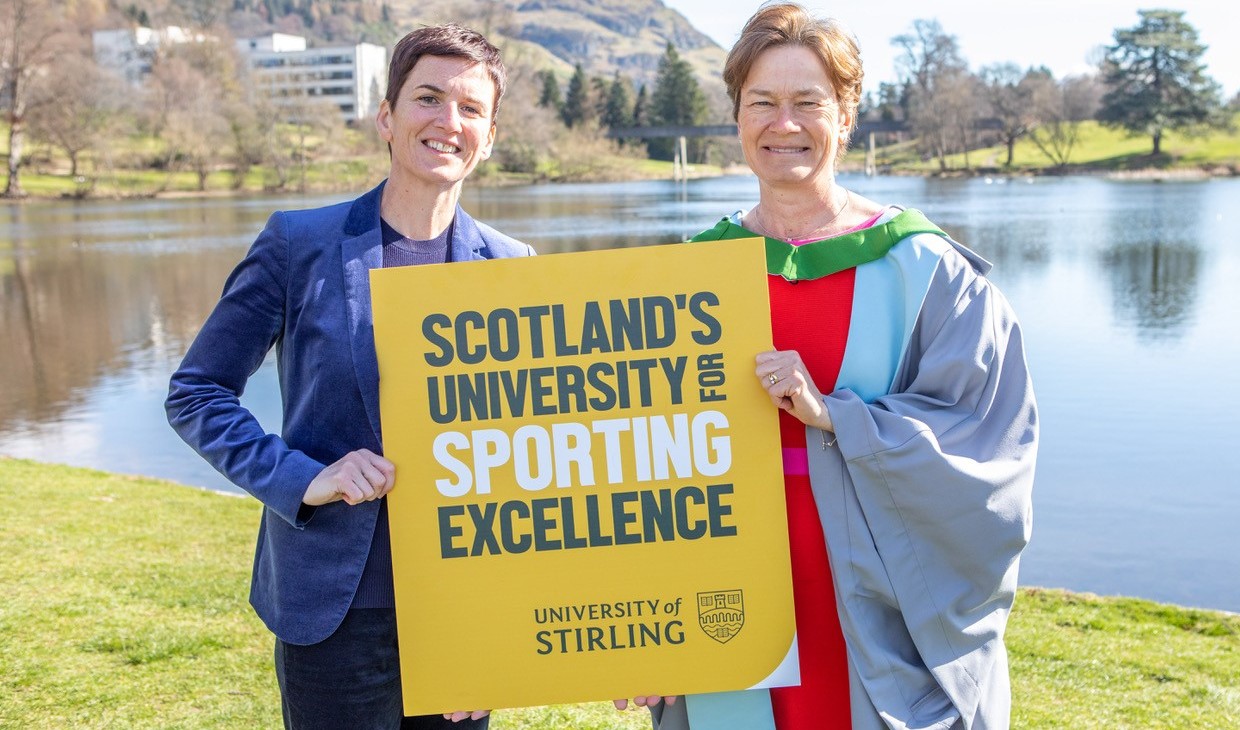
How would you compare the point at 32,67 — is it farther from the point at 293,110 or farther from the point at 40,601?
the point at 40,601

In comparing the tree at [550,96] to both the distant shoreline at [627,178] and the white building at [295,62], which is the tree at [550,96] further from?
the white building at [295,62]

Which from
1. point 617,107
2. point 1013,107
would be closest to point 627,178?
point 617,107

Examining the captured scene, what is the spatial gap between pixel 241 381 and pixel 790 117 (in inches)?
58.3

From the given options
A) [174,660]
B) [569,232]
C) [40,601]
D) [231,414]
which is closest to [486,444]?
[231,414]

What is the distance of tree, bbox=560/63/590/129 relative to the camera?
359ft

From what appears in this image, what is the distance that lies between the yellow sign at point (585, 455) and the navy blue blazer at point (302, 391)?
9cm

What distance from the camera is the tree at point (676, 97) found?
362ft

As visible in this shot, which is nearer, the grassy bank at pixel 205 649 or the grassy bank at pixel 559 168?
the grassy bank at pixel 205 649

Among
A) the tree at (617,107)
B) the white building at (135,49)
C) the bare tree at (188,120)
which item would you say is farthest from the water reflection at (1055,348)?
the tree at (617,107)

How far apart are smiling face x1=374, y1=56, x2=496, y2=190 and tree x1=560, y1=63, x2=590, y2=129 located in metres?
109

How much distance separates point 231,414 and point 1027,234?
36.5m

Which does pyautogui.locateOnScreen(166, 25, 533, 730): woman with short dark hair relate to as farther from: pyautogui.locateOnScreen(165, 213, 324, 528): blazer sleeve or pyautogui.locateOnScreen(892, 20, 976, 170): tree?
pyautogui.locateOnScreen(892, 20, 976, 170): tree

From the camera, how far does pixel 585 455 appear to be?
260 cm

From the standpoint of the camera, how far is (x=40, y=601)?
236 inches
